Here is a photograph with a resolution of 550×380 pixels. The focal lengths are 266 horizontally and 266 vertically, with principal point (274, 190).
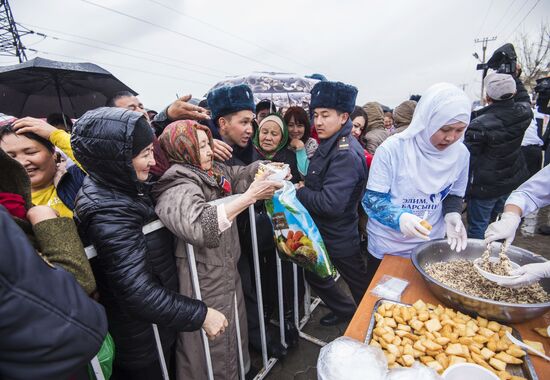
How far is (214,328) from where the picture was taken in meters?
1.42

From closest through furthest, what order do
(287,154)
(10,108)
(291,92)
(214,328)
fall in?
1. (214,328)
2. (287,154)
3. (10,108)
4. (291,92)

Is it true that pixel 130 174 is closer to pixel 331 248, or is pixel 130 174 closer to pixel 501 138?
pixel 331 248

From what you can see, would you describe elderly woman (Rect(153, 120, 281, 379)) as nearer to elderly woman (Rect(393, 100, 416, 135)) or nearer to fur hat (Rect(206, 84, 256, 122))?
fur hat (Rect(206, 84, 256, 122))

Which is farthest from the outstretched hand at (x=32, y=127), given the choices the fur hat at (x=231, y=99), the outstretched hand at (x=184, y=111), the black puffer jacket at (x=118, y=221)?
the fur hat at (x=231, y=99)

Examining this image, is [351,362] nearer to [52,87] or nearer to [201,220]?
[201,220]

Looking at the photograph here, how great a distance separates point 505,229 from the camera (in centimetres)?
166

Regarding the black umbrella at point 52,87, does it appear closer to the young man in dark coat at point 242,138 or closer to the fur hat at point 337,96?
the young man in dark coat at point 242,138

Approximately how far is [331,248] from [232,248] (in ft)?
3.32

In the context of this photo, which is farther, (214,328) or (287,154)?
(287,154)

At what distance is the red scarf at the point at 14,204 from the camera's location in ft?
3.26

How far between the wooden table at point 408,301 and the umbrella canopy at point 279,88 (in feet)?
17.4

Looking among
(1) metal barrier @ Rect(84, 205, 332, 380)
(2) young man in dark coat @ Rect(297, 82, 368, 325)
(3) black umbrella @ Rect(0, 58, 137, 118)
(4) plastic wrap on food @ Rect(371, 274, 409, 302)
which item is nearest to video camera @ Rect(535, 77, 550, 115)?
(2) young man in dark coat @ Rect(297, 82, 368, 325)

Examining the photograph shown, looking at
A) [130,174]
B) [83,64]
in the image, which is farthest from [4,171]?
[83,64]

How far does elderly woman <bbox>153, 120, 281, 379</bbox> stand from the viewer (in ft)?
4.67
